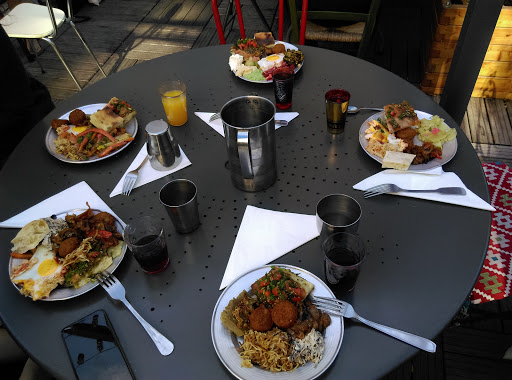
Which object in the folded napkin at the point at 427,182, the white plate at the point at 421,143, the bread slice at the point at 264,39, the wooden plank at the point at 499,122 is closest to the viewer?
the folded napkin at the point at 427,182

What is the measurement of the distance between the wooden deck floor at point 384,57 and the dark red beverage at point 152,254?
124cm

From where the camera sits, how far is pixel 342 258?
3.49 ft

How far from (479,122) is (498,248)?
1.82 metres

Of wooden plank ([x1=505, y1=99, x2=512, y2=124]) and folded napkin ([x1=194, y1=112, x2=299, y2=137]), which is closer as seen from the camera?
folded napkin ([x1=194, y1=112, x2=299, y2=137])

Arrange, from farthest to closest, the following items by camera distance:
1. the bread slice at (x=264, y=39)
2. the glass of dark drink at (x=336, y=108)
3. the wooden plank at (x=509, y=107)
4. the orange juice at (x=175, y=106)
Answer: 1. the wooden plank at (x=509, y=107)
2. the bread slice at (x=264, y=39)
3. the orange juice at (x=175, y=106)
4. the glass of dark drink at (x=336, y=108)

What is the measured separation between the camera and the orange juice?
1557mm

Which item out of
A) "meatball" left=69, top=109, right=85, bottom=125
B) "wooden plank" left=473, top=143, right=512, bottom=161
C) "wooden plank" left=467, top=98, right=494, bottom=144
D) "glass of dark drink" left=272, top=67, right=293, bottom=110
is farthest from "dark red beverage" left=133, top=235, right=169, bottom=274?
"wooden plank" left=467, top=98, right=494, bottom=144

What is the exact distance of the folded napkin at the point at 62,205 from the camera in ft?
4.22

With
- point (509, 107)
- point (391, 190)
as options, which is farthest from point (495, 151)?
point (391, 190)

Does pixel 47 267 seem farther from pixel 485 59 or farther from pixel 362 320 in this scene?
pixel 485 59

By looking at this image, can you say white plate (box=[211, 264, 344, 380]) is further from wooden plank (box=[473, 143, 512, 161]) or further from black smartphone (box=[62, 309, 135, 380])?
wooden plank (box=[473, 143, 512, 161])

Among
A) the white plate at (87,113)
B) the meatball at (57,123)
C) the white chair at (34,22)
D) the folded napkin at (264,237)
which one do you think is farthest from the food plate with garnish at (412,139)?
the white chair at (34,22)

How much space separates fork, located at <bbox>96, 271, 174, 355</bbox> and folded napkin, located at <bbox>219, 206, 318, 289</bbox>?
20 centimetres

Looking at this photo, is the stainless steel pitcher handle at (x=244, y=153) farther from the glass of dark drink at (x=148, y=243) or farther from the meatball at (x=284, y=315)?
the meatball at (x=284, y=315)
